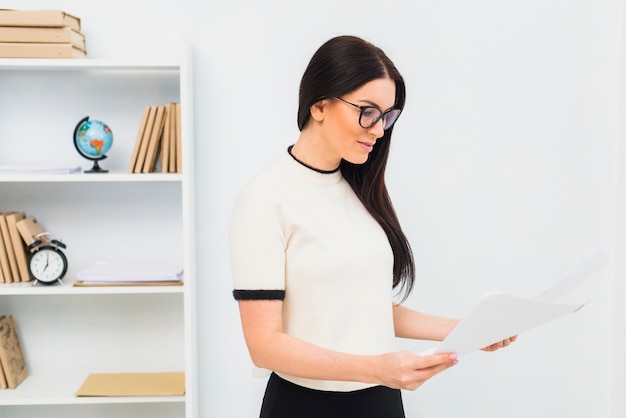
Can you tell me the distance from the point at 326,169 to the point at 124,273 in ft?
3.45

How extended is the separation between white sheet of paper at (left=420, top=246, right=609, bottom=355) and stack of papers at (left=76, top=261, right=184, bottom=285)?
1235 millimetres

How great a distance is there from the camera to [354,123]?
4.76 ft

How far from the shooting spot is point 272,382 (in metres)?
1.60

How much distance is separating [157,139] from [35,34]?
49 centimetres

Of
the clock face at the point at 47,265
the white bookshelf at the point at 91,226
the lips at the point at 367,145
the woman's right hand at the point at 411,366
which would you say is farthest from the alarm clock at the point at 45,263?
the woman's right hand at the point at 411,366

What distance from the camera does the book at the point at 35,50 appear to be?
2207 mm

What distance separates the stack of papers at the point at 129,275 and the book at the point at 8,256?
20 centimetres

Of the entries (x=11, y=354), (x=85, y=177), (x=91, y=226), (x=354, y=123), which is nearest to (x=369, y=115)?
(x=354, y=123)

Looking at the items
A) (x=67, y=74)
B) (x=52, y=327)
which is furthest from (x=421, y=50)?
(x=52, y=327)

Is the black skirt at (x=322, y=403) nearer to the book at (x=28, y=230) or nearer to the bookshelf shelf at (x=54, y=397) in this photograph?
the bookshelf shelf at (x=54, y=397)

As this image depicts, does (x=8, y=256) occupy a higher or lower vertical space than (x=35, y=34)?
lower

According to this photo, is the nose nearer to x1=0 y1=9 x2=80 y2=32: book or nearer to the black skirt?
the black skirt

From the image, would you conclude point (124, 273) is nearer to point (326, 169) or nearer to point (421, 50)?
point (326, 169)

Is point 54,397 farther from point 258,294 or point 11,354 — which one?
point 258,294
